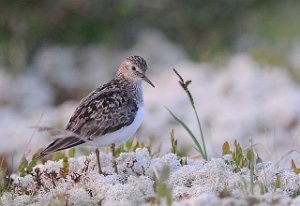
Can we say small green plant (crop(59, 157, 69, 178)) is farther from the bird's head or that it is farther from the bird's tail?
the bird's head

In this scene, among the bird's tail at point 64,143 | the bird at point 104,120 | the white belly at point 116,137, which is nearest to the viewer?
the bird's tail at point 64,143

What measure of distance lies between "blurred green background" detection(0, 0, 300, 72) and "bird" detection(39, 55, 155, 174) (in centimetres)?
685

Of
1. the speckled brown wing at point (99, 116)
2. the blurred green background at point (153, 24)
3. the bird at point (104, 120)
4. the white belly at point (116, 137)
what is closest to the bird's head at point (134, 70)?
the bird at point (104, 120)

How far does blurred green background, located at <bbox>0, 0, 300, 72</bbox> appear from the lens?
14.8 m

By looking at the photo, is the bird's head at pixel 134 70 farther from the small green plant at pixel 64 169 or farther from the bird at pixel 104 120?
the small green plant at pixel 64 169

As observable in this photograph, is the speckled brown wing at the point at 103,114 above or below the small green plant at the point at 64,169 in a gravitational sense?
above

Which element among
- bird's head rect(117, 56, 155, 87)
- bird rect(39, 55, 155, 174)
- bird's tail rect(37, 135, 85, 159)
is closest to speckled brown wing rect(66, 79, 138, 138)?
bird rect(39, 55, 155, 174)

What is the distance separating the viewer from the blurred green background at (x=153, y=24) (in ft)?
48.6

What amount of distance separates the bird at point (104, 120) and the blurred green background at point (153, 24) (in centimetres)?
685

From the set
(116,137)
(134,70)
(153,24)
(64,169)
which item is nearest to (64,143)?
(64,169)

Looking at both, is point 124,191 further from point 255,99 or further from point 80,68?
point 80,68

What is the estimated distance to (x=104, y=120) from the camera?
733 centimetres

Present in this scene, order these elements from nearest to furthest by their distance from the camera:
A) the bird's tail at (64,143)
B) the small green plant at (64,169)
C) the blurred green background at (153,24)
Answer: the small green plant at (64,169), the bird's tail at (64,143), the blurred green background at (153,24)

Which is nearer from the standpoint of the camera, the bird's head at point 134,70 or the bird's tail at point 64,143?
the bird's tail at point 64,143
